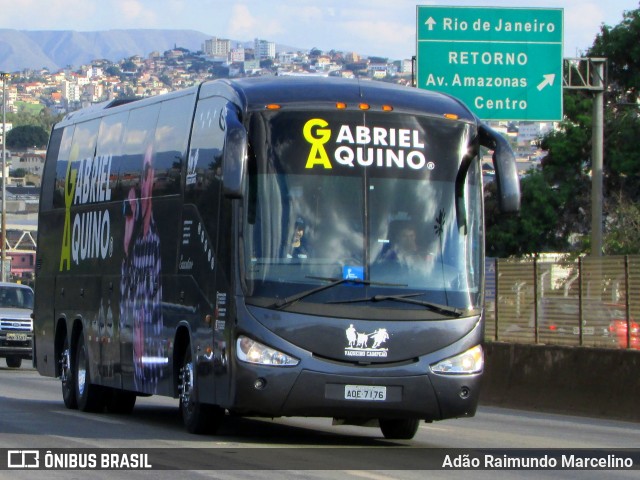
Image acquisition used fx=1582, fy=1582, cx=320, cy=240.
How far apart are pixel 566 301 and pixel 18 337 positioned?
14.6 metres

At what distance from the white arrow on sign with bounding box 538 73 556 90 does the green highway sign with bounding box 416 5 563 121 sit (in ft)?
0.05

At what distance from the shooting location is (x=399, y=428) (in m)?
16.1

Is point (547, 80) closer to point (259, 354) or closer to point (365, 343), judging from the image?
point (365, 343)

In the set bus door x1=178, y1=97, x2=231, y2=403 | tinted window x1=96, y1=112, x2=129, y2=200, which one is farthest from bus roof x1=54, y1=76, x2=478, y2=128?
tinted window x1=96, y1=112, x2=129, y2=200

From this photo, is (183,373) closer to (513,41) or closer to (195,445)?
(195,445)

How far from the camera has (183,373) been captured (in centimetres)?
1588

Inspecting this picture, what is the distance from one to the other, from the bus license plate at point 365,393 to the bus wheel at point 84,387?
652 cm

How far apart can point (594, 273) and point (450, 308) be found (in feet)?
29.2

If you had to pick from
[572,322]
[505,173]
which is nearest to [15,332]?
[572,322]

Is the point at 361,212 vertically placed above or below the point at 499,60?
below

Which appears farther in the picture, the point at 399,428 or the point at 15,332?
the point at 15,332

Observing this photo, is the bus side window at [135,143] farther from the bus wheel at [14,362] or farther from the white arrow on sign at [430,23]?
the bus wheel at [14,362]

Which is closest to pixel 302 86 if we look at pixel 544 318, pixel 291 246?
pixel 291 246

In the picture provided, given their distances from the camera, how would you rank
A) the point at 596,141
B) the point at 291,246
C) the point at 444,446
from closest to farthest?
the point at 291,246 < the point at 444,446 < the point at 596,141
